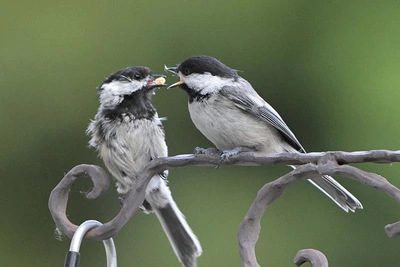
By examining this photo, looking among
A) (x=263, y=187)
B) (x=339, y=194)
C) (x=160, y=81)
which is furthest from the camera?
(x=160, y=81)

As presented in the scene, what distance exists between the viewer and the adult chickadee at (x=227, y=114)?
2357 millimetres

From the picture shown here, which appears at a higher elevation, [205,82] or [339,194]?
[205,82]

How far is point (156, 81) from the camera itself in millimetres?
2389

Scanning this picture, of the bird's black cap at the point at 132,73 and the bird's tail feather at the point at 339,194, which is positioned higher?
the bird's black cap at the point at 132,73

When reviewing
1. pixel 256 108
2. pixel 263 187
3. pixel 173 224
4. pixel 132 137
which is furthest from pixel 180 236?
pixel 263 187

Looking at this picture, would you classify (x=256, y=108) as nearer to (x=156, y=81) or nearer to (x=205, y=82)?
(x=205, y=82)

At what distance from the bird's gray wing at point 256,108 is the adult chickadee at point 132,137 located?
213 mm

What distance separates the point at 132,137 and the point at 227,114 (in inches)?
11.1

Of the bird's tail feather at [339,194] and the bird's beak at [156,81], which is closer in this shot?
the bird's tail feather at [339,194]

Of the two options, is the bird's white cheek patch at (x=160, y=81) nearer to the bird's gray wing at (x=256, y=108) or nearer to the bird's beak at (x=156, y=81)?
the bird's beak at (x=156, y=81)

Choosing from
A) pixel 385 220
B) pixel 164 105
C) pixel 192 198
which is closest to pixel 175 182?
pixel 192 198

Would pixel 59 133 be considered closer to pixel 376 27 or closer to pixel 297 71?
pixel 297 71

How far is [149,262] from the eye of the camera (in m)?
3.76

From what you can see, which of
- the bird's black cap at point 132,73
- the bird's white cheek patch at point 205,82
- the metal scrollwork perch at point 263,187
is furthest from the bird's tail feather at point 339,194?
the bird's black cap at point 132,73
